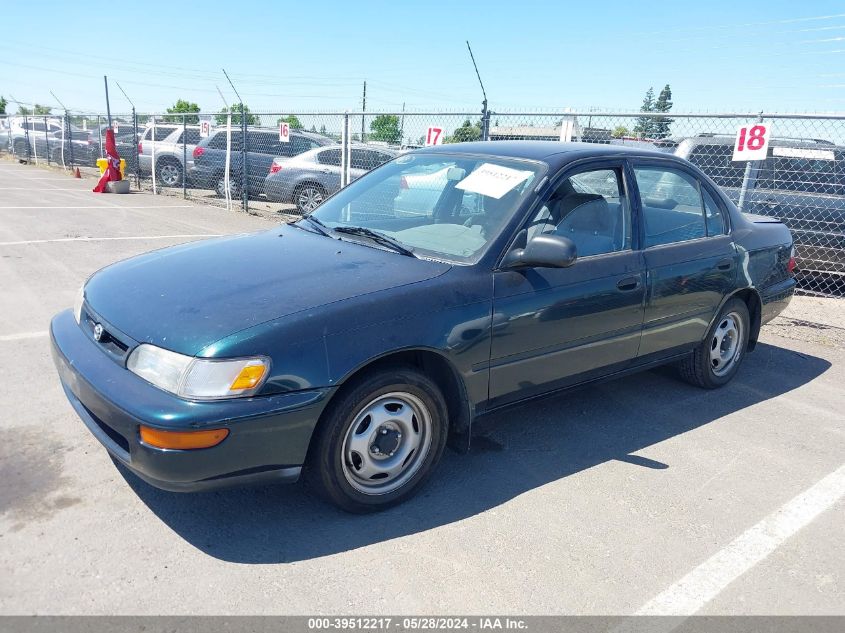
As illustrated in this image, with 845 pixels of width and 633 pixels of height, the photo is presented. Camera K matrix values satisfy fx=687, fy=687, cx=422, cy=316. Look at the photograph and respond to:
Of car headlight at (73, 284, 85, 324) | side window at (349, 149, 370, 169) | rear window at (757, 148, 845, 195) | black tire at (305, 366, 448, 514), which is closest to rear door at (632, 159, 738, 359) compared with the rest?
black tire at (305, 366, 448, 514)

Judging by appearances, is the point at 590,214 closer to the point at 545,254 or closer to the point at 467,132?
the point at 545,254

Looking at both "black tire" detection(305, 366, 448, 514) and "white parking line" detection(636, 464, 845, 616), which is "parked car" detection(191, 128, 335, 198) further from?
"white parking line" detection(636, 464, 845, 616)

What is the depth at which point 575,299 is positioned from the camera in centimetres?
367

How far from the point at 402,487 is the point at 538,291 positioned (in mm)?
1186

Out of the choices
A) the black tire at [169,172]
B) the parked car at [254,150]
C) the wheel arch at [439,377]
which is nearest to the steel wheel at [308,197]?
the parked car at [254,150]

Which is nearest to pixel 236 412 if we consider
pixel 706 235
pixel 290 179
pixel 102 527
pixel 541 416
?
pixel 102 527

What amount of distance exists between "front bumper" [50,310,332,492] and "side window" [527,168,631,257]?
1.59m

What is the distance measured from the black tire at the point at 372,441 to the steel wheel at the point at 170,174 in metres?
16.2

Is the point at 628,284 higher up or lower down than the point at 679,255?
lower down

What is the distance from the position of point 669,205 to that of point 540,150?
3.43 feet

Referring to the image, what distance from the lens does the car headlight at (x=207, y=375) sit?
260 cm

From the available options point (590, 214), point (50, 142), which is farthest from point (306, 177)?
point (50, 142)

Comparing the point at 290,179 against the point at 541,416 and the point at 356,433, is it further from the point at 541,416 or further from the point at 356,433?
the point at 356,433

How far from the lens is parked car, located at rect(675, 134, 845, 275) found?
748 cm
